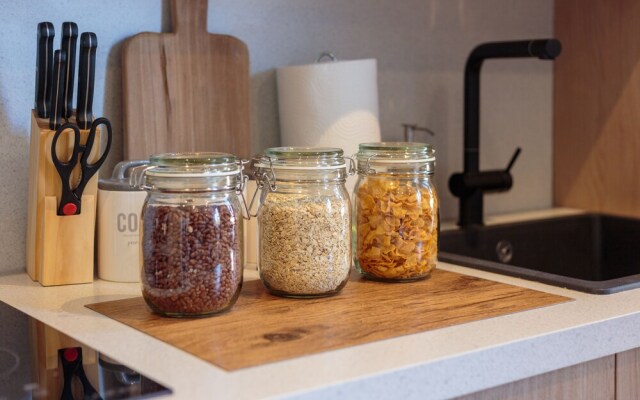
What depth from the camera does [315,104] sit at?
150 centimetres

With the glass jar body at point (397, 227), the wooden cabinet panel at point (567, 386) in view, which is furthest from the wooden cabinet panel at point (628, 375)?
the glass jar body at point (397, 227)

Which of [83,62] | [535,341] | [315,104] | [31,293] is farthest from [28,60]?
[535,341]

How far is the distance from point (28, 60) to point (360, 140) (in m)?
0.56

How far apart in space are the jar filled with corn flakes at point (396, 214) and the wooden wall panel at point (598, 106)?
754 mm

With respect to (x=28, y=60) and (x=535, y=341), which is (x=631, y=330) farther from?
(x=28, y=60)

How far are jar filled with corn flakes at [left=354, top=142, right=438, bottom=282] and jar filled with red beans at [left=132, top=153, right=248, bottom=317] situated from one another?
26 centimetres

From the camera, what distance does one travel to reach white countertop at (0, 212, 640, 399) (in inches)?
32.7

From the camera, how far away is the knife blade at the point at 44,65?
1241mm

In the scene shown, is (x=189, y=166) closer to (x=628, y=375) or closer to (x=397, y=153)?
(x=397, y=153)

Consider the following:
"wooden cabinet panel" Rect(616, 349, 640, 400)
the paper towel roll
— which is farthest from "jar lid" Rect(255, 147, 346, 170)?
"wooden cabinet panel" Rect(616, 349, 640, 400)

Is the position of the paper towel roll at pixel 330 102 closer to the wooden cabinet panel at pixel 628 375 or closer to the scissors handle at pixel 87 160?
the scissors handle at pixel 87 160

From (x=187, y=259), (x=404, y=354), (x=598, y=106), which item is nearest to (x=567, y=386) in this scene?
(x=404, y=354)

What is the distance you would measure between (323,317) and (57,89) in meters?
0.51

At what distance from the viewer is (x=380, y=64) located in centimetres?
174
